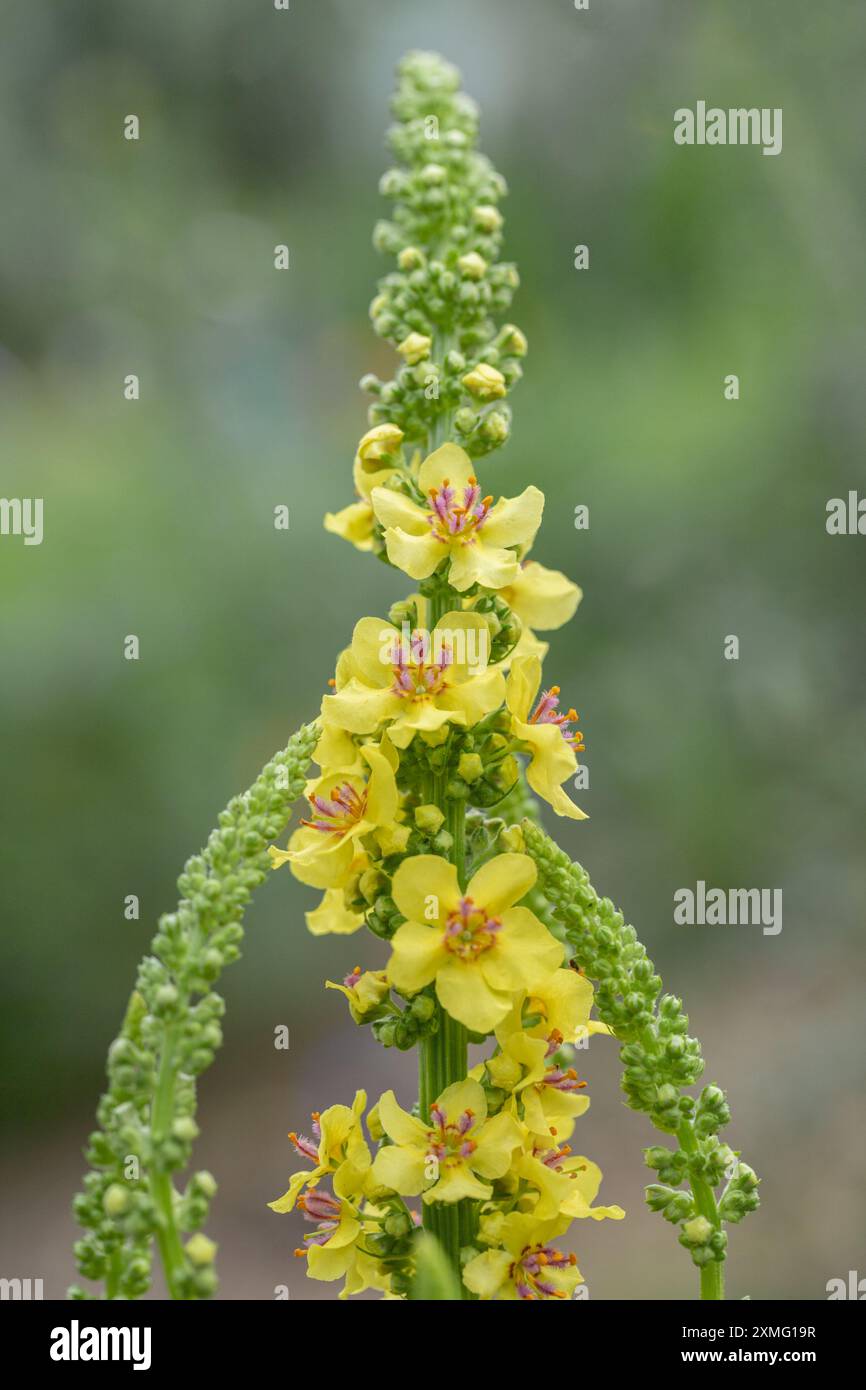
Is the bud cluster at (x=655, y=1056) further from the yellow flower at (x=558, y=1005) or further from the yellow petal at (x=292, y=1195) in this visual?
the yellow petal at (x=292, y=1195)

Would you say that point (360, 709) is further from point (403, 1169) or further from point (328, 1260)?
point (328, 1260)

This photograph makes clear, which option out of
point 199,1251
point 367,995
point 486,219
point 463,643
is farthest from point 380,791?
point 486,219

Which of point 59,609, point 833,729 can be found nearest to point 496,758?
point 833,729

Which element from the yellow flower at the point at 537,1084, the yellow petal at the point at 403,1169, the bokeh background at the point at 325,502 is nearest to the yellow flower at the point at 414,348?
the yellow flower at the point at 537,1084

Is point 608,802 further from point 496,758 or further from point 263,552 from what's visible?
point 496,758

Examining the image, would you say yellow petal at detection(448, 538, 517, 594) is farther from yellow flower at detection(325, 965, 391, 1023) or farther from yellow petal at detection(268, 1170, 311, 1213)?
yellow petal at detection(268, 1170, 311, 1213)

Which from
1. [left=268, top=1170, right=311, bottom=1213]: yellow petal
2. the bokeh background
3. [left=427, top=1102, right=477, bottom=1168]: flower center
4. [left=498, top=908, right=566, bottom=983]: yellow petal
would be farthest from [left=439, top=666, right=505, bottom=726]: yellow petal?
the bokeh background
